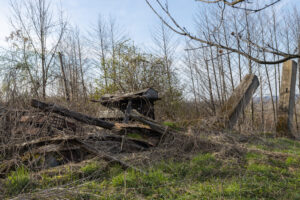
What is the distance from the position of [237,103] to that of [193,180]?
175 inches

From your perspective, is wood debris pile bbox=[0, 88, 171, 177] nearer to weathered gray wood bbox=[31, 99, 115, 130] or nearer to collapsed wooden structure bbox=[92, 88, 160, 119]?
weathered gray wood bbox=[31, 99, 115, 130]

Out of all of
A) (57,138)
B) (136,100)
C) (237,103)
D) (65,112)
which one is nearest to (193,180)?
(57,138)

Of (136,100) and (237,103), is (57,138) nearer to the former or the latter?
(136,100)

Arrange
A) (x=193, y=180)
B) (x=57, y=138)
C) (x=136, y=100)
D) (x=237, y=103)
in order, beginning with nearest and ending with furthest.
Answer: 1. (x=193, y=180)
2. (x=57, y=138)
3. (x=237, y=103)
4. (x=136, y=100)

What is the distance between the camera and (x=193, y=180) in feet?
10.0

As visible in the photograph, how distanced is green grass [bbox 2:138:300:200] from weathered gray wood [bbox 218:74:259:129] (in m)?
2.89

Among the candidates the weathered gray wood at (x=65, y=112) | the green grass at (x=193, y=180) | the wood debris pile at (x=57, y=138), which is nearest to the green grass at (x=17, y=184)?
the green grass at (x=193, y=180)

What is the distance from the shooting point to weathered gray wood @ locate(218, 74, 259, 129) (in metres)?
6.74

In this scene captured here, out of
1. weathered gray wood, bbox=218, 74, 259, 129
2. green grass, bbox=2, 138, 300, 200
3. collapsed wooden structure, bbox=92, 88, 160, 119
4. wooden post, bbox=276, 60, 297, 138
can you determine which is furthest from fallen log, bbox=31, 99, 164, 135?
wooden post, bbox=276, 60, 297, 138

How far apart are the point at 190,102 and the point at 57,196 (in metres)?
13.2

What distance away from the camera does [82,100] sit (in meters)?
6.27

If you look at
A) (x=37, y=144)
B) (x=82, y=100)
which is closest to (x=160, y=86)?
(x=82, y=100)

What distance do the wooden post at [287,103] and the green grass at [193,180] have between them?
425 cm

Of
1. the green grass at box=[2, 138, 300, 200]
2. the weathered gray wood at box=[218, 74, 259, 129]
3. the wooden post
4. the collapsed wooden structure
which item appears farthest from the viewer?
the wooden post
